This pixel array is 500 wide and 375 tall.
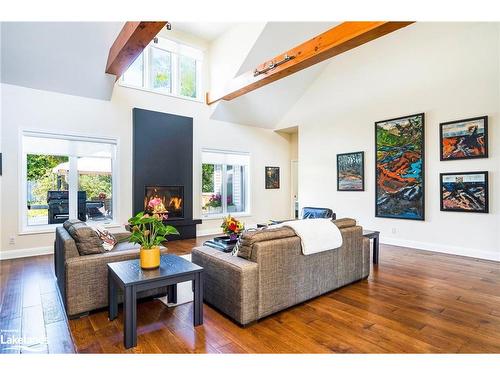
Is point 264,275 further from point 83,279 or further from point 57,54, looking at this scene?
point 57,54

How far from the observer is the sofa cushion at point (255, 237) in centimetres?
241

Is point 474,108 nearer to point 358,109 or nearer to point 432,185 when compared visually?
point 432,185

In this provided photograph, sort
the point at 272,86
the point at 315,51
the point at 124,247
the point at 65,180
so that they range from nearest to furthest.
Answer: the point at 124,247
the point at 315,51
the point at 65,180
the point at 272,86

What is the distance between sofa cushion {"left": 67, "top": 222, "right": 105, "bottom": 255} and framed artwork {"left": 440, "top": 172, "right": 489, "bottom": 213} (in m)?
5.63

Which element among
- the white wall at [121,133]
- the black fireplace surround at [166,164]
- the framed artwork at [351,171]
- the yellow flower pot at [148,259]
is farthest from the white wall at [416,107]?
the yellow flower pot at [148,259]

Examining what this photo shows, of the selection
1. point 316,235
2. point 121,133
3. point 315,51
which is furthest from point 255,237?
point 121,133

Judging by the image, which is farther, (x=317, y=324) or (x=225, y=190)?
(x=225, y=190)

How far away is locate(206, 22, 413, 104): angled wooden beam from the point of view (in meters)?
3.61

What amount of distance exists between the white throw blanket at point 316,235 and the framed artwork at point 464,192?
3271 millimetres

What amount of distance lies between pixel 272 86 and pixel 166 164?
3340 millimetres

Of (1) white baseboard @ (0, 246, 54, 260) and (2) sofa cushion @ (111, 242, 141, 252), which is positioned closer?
(2) sofa cushion @ (111, 242, 141, 252)

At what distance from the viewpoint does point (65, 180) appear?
5.24 meters

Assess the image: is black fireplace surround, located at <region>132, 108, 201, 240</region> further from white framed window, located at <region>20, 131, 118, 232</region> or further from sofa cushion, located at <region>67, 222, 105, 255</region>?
sofa cushion, located at <region>67, 222, 105, 255</region>

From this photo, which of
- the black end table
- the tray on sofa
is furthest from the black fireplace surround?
the black end table
